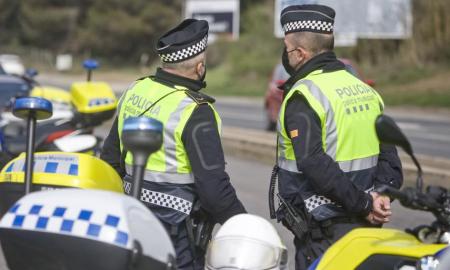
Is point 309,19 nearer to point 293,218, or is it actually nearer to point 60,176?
point 293,218

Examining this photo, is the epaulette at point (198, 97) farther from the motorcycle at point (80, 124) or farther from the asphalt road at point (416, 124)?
the asphalt road at point (416, 124)

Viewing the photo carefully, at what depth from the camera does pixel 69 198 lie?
120 inches

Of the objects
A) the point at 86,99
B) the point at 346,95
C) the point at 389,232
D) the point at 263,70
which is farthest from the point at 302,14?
the point at 263,70

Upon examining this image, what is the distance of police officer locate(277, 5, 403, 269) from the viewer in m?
4.08

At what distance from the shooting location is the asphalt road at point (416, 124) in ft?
63.6

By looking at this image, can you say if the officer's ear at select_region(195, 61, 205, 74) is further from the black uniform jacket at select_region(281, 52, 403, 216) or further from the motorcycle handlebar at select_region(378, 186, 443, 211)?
the motorcycle handlebar at select_region(378, 186, 443, 211)

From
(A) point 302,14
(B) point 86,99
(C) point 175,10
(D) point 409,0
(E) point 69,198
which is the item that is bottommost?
(C) point 175,10

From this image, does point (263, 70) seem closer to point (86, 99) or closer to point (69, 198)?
point (86, 99)

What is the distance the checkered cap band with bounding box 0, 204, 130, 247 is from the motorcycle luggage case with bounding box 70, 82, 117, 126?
5.39 m

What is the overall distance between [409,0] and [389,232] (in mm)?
39133

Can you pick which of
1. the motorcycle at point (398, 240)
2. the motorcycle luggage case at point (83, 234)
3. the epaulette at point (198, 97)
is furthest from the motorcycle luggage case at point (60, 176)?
the motorcycle at point (398, 240)

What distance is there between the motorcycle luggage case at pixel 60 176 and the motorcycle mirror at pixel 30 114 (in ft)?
0.76

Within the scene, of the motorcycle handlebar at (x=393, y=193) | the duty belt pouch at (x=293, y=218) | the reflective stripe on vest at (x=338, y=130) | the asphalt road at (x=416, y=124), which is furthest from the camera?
the asphalt road at (x=416, y=124)

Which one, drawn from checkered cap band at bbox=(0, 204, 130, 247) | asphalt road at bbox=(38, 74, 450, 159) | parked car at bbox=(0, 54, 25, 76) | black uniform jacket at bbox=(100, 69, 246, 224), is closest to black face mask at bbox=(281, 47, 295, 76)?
black uniform jacket at bbox=(100, 69, 246, 224)
